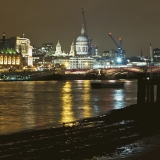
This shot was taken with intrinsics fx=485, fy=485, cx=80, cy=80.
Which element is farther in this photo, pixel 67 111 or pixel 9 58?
pixel 9 58

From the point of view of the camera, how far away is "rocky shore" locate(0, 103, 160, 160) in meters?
11.6

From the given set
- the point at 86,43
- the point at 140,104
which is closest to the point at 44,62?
the point at 86,43

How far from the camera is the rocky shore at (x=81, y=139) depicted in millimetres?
11559

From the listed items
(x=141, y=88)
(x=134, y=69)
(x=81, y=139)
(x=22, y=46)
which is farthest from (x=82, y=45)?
(x=81, y=139)

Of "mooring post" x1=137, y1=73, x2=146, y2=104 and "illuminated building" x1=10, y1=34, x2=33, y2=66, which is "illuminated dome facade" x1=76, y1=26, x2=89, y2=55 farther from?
"mooring post" x1=137, y1=73, x2=146, y2=104

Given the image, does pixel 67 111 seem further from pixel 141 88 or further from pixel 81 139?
pixel 81 139

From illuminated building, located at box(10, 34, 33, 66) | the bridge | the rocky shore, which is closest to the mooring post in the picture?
the rocky shore

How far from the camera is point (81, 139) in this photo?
13430 mm

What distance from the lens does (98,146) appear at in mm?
12492

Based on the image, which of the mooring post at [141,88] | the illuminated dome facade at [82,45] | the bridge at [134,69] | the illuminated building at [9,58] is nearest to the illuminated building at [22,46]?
the illuminated building at [9,58]

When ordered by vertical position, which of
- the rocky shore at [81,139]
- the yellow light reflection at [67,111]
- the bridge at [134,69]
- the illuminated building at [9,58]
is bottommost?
the yellow light reflection at [67,111]

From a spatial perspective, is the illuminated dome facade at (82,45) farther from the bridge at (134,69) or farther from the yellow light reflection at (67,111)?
the yellow light reflection at (67,111)

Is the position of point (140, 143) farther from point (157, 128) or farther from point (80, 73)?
point (80, 73)

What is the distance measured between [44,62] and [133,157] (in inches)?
6785
